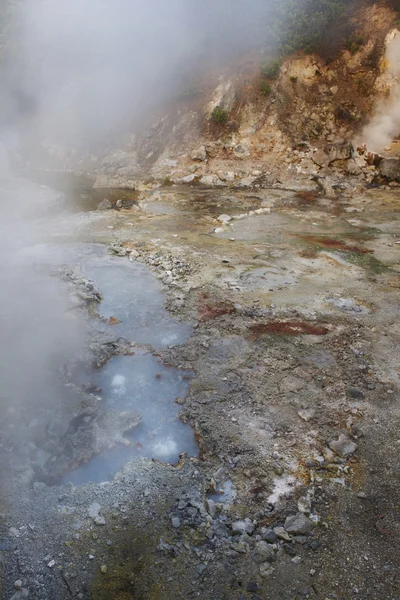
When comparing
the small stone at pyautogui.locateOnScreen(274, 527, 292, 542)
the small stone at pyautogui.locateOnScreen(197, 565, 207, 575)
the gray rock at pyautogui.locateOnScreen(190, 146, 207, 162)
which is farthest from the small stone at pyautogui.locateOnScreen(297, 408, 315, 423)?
the gray rock at pyautogui.locateOnScreen(190, 146, 207, 162)

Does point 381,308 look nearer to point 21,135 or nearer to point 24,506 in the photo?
point 24,506

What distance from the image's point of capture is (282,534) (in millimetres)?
3871

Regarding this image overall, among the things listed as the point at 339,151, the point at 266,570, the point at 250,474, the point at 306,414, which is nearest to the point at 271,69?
the point at 339,151

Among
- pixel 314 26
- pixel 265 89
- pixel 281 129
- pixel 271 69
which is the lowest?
pixel 281 129

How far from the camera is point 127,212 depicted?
47.1 ft

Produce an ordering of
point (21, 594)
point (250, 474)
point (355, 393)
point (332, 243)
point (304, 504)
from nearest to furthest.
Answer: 1. point (21, 594)
2. point (304, 504)
3. point (250, 474)
4. point (355, 393)
5. point (332, 243)

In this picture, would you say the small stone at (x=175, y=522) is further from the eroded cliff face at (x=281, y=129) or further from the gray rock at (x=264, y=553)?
the eroded cliff face at (x=281, y=129)

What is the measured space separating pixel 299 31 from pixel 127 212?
44.2 ft

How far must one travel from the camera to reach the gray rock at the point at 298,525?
3914 mm

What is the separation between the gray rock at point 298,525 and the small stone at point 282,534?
0.05 m

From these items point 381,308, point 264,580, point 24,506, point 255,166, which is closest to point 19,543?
point 24,506

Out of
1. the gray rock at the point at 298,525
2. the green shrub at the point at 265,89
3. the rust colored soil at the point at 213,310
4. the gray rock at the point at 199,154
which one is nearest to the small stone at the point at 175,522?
the gray rock at the point at 298,525

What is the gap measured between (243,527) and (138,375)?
285 centimetres

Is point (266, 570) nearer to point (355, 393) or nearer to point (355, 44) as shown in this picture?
point (355, 393)
